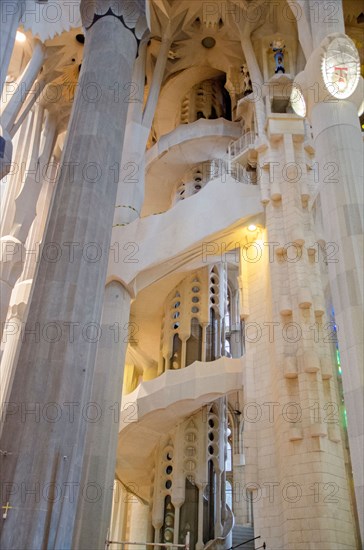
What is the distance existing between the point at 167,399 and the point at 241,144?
710 centimetres

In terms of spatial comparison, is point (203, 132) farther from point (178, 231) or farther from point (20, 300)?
point (20, 300)

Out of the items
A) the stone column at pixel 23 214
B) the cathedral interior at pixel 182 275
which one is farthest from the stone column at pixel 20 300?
the stone column at pixel 23 214

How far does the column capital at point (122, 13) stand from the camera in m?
11.4

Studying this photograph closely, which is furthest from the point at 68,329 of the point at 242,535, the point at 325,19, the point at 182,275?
the point at 242,535

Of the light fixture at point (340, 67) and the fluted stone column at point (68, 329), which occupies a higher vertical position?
the light fixture at point (340, 67)

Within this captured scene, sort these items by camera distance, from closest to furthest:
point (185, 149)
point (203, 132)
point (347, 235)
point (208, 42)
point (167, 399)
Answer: point (347, 235) → point (167, 399) → point (203, 132) → point (185, 149) → point (208, 42)

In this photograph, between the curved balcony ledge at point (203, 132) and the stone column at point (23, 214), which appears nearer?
the stone column at point (23, 214)

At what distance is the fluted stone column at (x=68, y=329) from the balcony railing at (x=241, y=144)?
14.3 ft

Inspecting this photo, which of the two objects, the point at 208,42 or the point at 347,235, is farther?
the point at 208,42

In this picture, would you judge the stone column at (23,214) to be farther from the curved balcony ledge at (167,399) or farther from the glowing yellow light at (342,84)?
the glowing yellow light at (342,84)

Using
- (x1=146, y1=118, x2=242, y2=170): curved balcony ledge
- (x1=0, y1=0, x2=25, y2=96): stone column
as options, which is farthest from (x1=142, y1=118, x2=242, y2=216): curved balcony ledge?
(x1=0, y1=0, x2=25, y2=96): stone column

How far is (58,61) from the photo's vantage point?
52.5 ft

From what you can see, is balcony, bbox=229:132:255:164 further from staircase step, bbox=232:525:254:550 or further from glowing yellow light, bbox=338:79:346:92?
staircase step, bbox=232:525:254:550

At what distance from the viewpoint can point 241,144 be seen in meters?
15.0
